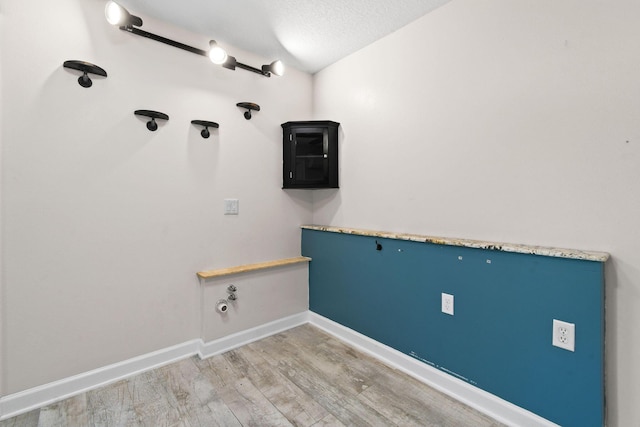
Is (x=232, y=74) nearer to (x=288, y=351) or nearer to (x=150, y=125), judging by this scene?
(x=150, y=125)

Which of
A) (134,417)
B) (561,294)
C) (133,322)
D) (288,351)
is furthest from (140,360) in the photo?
(561,294)

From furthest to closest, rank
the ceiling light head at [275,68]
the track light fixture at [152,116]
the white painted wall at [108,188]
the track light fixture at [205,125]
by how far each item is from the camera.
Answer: the ceiling light head at [275,68]
the track light fixture at [205,125]
the track light fixture at [152,116]
the white painted wall at [108,188]

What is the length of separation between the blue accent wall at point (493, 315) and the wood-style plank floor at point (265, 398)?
0.23 meters

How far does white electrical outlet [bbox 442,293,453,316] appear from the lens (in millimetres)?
1723

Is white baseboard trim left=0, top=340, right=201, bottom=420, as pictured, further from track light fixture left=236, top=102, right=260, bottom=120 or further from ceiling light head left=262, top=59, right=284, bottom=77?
ceiling light head left=262, top=59, right=284, bottom=77

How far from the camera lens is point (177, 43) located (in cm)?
199

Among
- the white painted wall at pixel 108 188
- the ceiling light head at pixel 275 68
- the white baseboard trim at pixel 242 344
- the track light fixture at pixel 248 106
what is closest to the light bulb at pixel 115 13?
the white painted wall at pixel 108 188

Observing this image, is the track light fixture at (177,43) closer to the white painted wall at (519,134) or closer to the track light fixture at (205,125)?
the track light fixture at (205,125)

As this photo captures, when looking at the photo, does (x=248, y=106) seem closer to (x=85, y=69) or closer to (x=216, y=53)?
(x=216, y=53)

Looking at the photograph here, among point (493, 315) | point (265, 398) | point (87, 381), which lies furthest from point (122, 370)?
point (493, 315)

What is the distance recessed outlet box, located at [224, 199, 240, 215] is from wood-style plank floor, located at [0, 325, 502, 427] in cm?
109

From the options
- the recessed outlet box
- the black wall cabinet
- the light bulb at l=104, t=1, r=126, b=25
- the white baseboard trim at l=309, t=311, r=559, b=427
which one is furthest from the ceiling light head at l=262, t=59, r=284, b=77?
the white baseboard trim at l=309, t=311, r=559, b=427

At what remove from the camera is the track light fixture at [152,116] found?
73.2 inches

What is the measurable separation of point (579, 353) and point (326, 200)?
1938 millimetres
